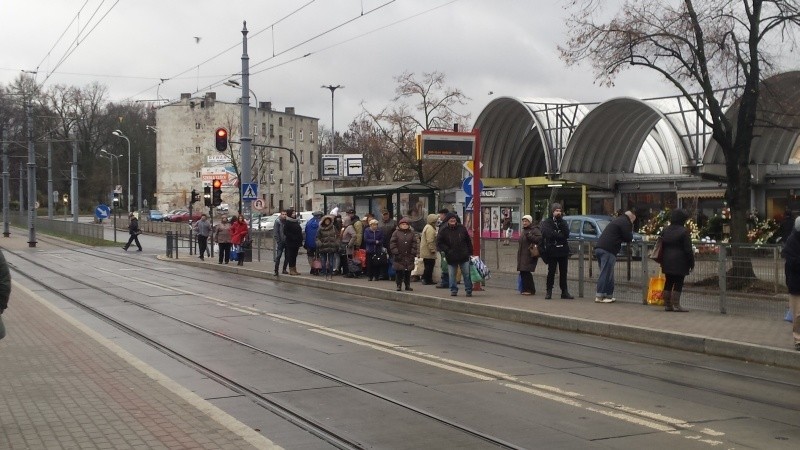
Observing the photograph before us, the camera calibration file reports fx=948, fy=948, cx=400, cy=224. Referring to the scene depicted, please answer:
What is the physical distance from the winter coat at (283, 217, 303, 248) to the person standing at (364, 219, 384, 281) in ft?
8.30

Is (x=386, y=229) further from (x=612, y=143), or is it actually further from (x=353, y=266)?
(x=612, y=143)

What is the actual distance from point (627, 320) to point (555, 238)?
3.46 meters

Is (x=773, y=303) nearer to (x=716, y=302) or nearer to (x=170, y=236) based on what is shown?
(x=716, y=302)

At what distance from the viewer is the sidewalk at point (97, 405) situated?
7.14 m

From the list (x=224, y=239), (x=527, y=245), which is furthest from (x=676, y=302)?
(x=224, y=239)

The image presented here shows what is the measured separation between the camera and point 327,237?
23812mm

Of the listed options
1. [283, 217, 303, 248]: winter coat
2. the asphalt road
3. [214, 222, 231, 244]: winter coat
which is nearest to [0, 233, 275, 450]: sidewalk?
the asphalt road

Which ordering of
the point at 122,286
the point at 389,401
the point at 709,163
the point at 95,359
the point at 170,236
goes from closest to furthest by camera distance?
the point at 389,401 < the point at 95,359 < the point at 122,286 < the point at 170,236 < the point at 709,163

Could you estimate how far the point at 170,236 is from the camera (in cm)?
3775

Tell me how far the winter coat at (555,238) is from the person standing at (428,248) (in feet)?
12.1

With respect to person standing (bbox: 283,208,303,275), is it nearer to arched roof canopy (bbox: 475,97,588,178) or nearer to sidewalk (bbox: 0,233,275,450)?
sidewalk (bbox: 0,233,275,450)

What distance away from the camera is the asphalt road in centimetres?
758

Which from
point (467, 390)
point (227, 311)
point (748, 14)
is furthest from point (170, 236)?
point (467, 390)

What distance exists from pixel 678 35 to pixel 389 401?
1455cm
